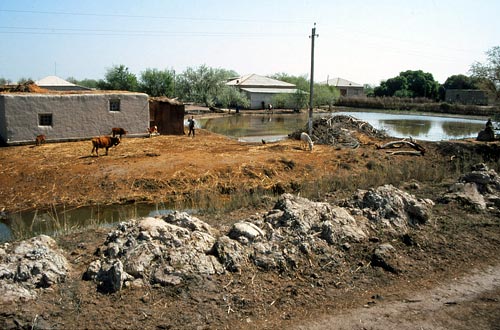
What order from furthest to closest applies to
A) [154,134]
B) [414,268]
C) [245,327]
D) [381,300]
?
[154,134] → [414,268] → [381,300] → [245,327]

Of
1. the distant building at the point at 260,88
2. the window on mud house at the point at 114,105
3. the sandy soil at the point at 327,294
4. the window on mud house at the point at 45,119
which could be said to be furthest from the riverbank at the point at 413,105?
the sandy soil at the point at 327,294

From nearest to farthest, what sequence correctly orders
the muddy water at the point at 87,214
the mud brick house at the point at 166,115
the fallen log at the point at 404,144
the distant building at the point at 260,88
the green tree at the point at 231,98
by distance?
the muddy water at the point at 87,214
the fallen log at the point at 404,144
the mud brick house at the point at 166,115
the green tree at the point at 231,98
the distant building at the point at 260,88

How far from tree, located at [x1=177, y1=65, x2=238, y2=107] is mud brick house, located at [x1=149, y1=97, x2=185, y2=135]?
107ft

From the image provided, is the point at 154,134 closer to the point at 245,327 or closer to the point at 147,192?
the point at 147,192

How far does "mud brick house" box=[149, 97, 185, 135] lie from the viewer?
26922mm

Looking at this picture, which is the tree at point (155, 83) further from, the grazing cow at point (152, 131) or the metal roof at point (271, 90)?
the grazing cow at point (152, 131)

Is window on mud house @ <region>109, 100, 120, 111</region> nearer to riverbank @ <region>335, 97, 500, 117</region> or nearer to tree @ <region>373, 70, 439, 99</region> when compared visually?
riverbank @ <region>335, 97, 500, 117</region>

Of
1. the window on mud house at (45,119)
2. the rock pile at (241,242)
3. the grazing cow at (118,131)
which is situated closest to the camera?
the rock pile at (241,242)

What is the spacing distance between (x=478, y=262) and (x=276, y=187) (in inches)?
365

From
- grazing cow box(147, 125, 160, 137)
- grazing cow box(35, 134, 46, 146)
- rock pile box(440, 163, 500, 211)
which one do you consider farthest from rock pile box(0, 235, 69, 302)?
grazing cow box(147, 125, 160, 137)

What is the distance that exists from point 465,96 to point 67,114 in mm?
65755

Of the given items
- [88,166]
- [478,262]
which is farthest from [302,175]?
[478,262]

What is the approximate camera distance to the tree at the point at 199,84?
59.6m

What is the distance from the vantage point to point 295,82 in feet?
254
